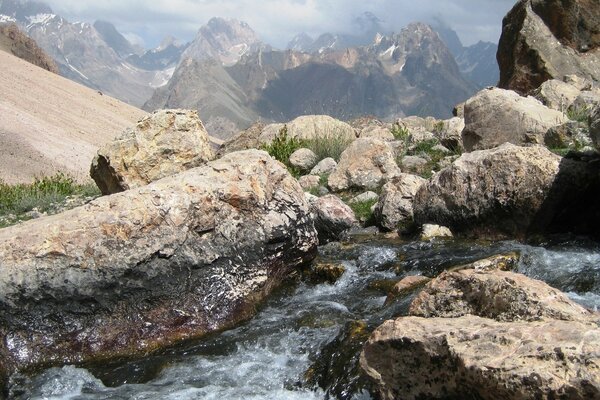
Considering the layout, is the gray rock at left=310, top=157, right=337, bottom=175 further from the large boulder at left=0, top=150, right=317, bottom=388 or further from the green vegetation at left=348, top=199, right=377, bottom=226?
the large boulder at left=0, top=150, right=317, bottom=388

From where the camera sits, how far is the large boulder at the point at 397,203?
10.6m

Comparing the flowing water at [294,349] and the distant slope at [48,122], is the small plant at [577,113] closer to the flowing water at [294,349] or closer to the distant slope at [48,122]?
the flowing water at [294,349]

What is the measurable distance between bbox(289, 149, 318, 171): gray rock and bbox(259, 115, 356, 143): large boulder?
7.60 ft

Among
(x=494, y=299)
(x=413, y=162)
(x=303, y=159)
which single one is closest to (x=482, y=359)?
(x=494, y=299)

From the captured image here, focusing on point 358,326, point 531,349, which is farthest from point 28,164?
point 531,349

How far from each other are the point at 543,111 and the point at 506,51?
A: 28.1 feet

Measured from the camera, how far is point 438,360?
397cm

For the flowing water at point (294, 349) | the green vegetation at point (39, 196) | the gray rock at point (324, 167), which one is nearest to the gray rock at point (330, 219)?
the flowing water at point (294, 349)

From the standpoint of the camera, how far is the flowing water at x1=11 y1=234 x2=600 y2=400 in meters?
5.29

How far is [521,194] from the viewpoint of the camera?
8773 millimetres

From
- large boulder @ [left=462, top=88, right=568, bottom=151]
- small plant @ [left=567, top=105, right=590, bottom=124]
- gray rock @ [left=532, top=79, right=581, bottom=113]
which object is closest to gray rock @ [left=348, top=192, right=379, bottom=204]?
large boulder @ [left=462, top=88, right=568, bottom=151]

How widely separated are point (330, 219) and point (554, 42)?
41.1 ft

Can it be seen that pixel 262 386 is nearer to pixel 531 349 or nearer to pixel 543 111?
pixel 531 349

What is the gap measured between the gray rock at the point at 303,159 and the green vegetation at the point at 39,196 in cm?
483
